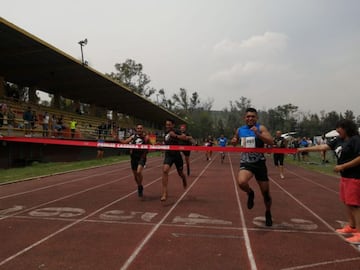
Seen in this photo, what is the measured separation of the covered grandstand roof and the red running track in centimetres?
948

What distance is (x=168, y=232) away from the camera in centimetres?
572

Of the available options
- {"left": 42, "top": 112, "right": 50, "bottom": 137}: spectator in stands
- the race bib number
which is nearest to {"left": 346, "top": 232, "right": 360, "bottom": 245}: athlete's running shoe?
the race bib number

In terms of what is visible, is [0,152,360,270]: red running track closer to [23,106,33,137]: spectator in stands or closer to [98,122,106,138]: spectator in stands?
[23,106,33,137]: spectator in stands

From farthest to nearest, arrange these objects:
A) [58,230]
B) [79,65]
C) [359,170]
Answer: [79,65] → [58,230] → [359,170]

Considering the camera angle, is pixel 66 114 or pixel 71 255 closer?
pixel 71 255

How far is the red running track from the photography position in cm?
446

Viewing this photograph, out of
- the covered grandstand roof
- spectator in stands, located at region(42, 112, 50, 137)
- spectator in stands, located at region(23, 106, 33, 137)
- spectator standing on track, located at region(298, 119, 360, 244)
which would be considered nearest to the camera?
spectator standing on track, located at region(298, 119, 360, 244)

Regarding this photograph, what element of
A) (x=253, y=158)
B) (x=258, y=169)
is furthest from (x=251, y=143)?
(x=258, y=169)

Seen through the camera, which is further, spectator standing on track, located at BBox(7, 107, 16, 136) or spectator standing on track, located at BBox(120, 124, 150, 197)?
spectator standing on track, located at BBox(7, 107, 16, 136)

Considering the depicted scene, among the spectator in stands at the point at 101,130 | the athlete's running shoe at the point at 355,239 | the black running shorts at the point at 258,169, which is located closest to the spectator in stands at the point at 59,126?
the spectator in stands at the point at 101,130

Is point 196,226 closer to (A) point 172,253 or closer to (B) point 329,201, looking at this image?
(A) point 172,253

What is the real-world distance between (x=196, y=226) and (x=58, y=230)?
2.28 metres

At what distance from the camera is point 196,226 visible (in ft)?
20.1

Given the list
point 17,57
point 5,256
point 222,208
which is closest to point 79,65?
point 17,57
